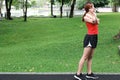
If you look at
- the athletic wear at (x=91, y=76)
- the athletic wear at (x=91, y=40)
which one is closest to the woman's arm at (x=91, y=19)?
the athletic wear at (x=91, y=40)

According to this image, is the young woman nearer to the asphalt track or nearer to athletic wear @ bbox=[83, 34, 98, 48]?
athletic wear @ bbox=[83, 34, 98, 48]

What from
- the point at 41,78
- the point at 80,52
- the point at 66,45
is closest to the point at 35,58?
the point at 80,52

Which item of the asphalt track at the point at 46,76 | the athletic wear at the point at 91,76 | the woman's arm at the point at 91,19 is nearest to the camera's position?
the woman's arm at the point at 91,19

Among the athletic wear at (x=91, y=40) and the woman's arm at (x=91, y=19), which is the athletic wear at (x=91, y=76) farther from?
the woman's arm at (x=91, y=19)

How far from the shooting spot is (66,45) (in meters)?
18.0

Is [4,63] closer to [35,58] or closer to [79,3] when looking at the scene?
[35,58]

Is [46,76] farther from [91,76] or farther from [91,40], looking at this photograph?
[91,40]

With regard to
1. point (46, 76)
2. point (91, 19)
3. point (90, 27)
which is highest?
point (91, 19)

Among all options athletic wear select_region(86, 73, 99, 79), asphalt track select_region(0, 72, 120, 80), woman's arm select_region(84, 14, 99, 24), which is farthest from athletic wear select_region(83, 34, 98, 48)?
asphalt track select_region(0, 72, 120, 80)

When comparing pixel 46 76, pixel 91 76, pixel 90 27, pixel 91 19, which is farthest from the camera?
pixel 46 76

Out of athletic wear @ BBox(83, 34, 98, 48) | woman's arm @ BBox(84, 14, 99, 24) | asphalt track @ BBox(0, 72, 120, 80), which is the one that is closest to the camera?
woman's arm @ BBox(84, 14, 99, 24)

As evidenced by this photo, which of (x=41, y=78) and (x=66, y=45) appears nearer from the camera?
(x=41, y=78)

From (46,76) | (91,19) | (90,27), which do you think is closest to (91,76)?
(46,76)

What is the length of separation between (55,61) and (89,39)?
14.3 feet
